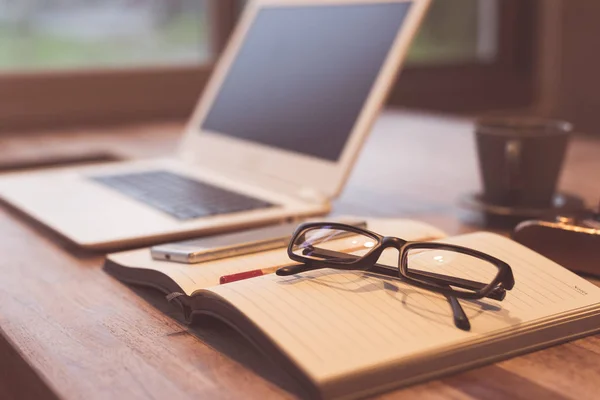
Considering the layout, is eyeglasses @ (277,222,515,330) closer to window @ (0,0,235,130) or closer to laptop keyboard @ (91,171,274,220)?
laptop keyboard @ (91,171,274,220)

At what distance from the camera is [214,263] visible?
0.75m

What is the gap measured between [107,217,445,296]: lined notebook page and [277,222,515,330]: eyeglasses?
0.24ft

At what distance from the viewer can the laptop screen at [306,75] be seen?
1.04 m

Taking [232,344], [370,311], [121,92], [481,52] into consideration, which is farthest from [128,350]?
[481,52]

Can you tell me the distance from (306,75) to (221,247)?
0.44 m

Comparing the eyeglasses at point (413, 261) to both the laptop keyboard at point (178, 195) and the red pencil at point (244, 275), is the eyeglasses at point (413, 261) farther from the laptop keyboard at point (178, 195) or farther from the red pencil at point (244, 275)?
the laptop keyboard at point (178, 195)

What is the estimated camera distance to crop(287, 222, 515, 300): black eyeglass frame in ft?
1.91

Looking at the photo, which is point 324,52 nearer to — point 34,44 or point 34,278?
point 34,278

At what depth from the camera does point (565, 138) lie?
3.09 feet

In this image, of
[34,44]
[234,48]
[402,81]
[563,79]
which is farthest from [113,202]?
[563,79]

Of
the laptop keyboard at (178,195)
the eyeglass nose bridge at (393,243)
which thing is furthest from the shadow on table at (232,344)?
the laptop keyboard at (178,195)

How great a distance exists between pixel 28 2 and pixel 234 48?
4.46 feet

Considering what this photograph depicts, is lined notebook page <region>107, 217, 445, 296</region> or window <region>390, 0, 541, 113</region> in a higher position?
window <region>390, 0, 541, 113</region>

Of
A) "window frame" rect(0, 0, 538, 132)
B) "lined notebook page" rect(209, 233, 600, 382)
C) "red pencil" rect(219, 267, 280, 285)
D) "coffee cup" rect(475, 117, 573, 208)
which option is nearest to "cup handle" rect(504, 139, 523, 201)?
"coffee cup" rect(475, 117, 573, 208)
